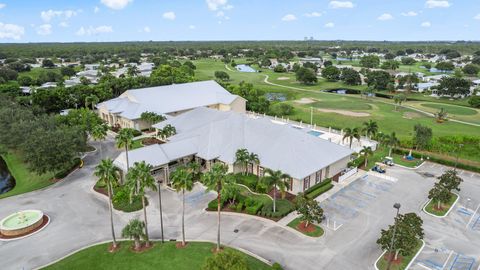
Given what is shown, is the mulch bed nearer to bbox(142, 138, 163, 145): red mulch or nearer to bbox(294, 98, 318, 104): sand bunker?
bbox(142, 138, 163, 145): red mulch

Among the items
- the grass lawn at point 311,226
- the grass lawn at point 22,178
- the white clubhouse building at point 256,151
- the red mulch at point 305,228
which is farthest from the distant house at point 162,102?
the red mulch at point 305,228

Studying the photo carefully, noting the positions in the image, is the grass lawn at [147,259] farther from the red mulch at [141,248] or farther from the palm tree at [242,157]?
the palm tree at [242,157]

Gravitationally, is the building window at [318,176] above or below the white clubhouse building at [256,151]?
below

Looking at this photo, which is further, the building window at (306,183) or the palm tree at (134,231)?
the building window at (306,183)

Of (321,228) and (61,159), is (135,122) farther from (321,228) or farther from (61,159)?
(321,228)

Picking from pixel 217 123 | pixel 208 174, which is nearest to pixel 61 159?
pixel 217 123

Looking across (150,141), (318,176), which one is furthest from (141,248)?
(150,141)
